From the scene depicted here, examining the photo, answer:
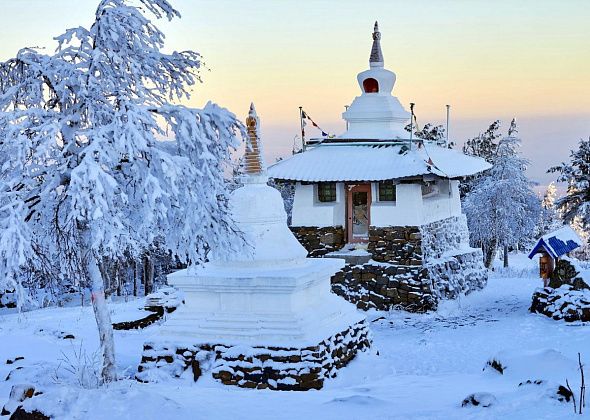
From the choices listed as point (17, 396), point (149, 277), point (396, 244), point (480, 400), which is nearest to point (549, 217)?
point (149, 277)

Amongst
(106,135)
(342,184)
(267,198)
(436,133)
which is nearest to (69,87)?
(106,135)

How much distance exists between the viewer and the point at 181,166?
295 inches

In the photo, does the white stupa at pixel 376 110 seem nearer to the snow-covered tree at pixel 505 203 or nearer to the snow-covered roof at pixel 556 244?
the snow-covered roof at pixel 556 244

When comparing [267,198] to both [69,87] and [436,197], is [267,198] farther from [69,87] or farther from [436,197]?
[436,197]

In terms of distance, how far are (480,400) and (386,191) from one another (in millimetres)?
13347

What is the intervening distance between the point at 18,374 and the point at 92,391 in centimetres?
277

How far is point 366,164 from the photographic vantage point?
19.4 m

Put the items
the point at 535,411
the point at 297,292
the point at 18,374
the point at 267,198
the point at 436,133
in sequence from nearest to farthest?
the point at 535,411, the point at 18,374, the point at 297,292, the point at 267,198, the point at 436,133

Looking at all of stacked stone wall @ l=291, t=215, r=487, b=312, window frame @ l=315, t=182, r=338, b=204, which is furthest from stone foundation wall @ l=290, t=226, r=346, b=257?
window frame @ l=315, t=182, r=338, b=204

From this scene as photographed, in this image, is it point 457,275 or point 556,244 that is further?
point 457,275

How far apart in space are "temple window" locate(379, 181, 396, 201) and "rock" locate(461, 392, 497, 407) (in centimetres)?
1316

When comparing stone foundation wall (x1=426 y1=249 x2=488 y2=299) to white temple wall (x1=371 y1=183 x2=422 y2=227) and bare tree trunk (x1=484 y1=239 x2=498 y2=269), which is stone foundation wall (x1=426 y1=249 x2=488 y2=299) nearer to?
white temple wall (x1=371 y1=183 x2=422 y2=227)

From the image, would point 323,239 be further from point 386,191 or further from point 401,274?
point 401,274

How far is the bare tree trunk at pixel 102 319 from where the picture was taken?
8219 millimetres
